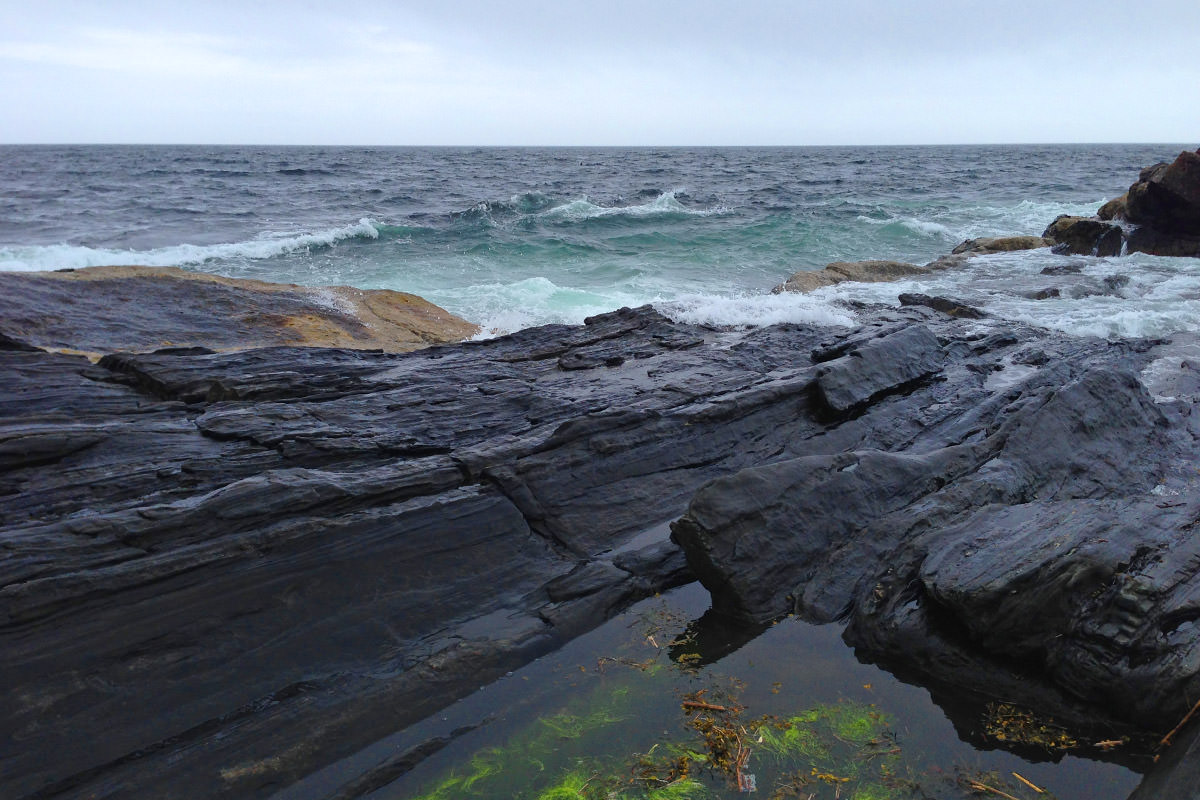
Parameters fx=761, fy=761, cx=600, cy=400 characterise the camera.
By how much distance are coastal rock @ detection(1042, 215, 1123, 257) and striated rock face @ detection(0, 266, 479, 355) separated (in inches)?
724

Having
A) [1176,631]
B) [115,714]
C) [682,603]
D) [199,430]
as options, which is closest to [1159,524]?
[1176,631]

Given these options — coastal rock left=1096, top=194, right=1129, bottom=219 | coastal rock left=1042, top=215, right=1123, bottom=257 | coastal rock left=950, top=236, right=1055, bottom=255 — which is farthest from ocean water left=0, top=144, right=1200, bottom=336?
coastal rock left=1096, top=194, right=1129, bottom=219

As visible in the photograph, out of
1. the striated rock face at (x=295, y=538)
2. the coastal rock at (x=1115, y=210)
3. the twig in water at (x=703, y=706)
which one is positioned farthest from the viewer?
the coastal rock at (x=1115, y=210)

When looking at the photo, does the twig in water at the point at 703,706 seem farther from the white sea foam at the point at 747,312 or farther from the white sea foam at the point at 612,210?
the white sea foam at the point at 612,210

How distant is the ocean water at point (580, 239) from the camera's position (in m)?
14.7

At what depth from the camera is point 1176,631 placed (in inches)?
142

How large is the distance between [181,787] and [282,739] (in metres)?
0.43

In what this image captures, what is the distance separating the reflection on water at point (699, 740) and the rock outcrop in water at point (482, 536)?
211mm

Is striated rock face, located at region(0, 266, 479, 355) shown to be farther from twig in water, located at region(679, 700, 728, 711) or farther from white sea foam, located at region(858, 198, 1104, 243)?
white sea foam, located at region(858, 198, 1104, 243)

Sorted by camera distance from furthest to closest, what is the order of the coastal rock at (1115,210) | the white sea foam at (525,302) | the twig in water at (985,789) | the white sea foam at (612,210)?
the white sea foam at (612,210)
the coastal rock at (1115,210)
the white sea foam at (525,302)
the twig in water at (985,789)

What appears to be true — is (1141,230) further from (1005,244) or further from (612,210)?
(612,210)

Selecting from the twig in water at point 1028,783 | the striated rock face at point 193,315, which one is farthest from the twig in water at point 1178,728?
the striated rock face at point 193,315

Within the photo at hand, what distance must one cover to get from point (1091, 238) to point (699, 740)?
75.6ft

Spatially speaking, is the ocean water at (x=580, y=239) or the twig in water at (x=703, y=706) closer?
the twig in water at (x=703, y=706)
